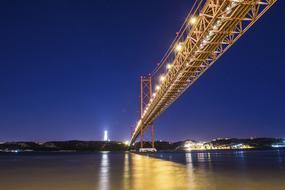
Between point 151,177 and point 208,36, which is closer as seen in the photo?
point 151,177

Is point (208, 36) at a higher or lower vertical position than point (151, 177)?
higher

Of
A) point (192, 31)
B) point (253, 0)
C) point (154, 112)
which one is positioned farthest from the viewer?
point (154, 112)

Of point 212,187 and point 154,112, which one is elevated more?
point 154,112

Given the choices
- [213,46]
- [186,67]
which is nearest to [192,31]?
[213,46]

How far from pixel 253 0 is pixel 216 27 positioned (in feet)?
12.6

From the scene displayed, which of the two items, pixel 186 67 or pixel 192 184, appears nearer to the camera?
pixel 192 184

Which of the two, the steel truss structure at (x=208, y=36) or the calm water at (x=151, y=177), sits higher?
the steel truss structure at (x=208, y=36)

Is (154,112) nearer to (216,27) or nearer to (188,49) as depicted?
(188,49)

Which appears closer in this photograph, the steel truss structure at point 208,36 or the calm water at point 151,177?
the calm water at point 151,177

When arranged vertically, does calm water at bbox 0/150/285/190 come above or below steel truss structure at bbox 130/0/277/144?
below

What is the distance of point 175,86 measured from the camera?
37.3 m

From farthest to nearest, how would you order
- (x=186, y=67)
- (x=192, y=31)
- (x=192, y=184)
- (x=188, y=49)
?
(x=186, y=67), (x=188, y=49), (x=192, y=31), (x=192, y=184)

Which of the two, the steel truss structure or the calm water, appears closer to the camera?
the calm water

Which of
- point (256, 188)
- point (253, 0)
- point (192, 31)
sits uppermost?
point (192, 31)
